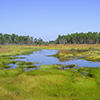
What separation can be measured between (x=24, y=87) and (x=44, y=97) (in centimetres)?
331

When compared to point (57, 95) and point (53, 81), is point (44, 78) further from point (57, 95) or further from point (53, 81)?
point (57, 95)

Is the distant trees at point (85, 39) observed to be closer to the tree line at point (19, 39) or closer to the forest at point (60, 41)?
the forest at point (60, 41)

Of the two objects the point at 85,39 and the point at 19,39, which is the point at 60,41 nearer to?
the point at 85,39

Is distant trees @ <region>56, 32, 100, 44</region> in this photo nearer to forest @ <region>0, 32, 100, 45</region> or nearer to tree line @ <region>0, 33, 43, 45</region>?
forest @ <region>0, 32, 100, 45</region>

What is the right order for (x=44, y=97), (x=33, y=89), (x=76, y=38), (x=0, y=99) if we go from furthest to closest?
(x=76, y=38), (x=33, y=89), (x=44, y=97), (x=0, y=99)

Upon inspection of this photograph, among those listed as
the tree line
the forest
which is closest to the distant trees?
the forest

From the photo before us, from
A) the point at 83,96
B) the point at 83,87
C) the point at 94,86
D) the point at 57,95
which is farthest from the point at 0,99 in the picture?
the point at 94,86

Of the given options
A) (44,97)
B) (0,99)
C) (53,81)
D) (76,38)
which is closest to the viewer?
(0,99)

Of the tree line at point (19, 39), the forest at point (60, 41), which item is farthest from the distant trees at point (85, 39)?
the tree line at point (19, 39)

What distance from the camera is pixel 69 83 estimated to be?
14.1 m

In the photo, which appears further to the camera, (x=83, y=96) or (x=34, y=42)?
(x=34, y=42)

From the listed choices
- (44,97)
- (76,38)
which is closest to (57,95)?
(44,97)

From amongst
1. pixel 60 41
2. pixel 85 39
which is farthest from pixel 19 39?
pixel 85 39

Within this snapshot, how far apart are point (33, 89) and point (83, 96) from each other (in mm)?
4623
